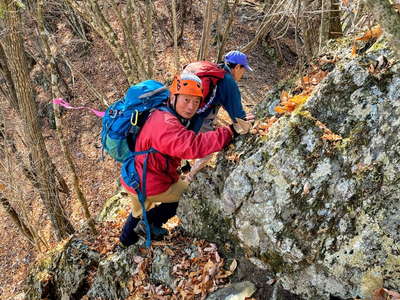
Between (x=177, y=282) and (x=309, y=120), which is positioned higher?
(x=309, y=120)

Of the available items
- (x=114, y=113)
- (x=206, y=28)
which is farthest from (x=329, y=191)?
(x=206, y=28)

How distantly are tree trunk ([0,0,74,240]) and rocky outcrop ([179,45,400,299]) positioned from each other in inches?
191

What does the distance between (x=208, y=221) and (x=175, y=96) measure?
1624 mm

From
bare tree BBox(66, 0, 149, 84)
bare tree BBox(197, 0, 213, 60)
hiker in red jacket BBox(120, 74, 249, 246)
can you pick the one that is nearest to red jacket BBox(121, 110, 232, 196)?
hiker in red jacket BBox(120, 74, 249, 246)

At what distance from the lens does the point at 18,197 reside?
8266mm

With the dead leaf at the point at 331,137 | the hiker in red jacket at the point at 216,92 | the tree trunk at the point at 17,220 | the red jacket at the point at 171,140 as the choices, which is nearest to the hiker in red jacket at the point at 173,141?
the red jacket at the point at 171,140

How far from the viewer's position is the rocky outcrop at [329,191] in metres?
3.03

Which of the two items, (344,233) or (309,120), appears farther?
(309,120)

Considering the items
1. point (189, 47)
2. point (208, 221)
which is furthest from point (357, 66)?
point (189, 47)

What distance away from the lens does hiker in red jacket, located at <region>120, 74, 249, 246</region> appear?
335cm

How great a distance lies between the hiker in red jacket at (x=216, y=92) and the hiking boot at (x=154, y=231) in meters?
0.85

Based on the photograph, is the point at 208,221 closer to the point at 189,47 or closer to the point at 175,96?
the point at 175,96

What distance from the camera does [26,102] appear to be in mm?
7078

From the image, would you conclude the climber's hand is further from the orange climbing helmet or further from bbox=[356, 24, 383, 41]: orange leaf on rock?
bbox=[356, 24, 383, 41]: orange leaf on rock
